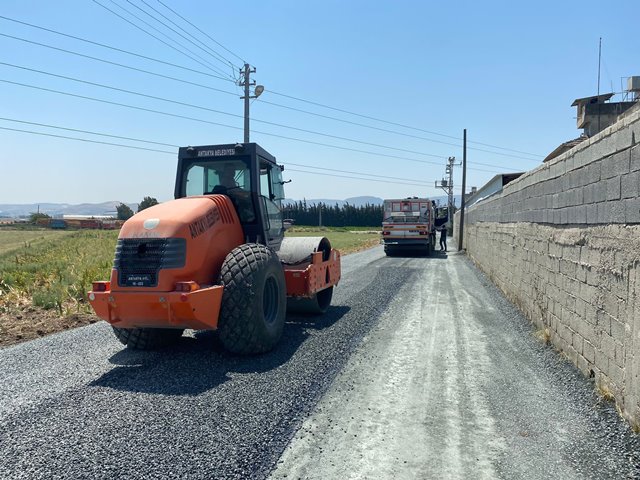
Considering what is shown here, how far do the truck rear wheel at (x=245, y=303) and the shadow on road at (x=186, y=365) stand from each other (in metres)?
0.21

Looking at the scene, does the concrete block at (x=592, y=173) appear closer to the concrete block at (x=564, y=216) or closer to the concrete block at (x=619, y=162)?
the concrete block at (x=619, y=162)

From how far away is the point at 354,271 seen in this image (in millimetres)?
15859

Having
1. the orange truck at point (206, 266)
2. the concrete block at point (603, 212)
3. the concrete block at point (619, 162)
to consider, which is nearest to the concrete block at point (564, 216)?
the concrete block at point (603, 212)

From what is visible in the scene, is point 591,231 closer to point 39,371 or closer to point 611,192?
point 611,192

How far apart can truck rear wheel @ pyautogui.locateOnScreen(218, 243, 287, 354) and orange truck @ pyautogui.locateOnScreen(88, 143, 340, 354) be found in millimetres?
11

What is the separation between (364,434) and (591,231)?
3368 mm

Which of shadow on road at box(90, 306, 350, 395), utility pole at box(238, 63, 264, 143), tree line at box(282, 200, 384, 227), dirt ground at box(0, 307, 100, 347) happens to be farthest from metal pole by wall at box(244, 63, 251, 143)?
tree line at box(282, 200, 384, 227)

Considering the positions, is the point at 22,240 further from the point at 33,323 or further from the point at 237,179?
the point at 237,179

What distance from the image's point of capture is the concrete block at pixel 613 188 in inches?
180

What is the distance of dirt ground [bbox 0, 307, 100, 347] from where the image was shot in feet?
23.7

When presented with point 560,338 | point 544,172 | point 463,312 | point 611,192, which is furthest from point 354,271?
point 611,192

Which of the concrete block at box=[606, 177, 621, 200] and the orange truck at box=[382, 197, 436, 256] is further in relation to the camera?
the orange truck at box=[382, 197, 436, 256]

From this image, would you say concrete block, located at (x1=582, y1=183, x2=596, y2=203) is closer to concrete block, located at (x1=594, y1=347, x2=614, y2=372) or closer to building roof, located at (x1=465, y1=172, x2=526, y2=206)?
concrete block, located at (x1=594, y1=347, x2=614, y2=372)

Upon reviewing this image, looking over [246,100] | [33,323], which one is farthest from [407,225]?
[33,323]
